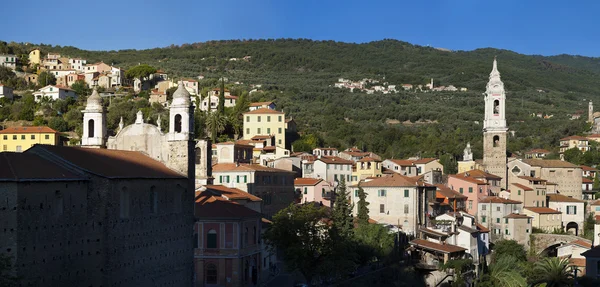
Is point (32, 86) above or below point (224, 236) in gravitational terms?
above

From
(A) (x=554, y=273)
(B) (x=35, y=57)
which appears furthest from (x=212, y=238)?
(B) (x=35, y=57)

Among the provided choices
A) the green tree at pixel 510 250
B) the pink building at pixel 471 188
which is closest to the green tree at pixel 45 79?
the pink building at pixel 471 188

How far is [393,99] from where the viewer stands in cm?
14888

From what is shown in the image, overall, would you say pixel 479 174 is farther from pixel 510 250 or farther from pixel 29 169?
pixel 29 169

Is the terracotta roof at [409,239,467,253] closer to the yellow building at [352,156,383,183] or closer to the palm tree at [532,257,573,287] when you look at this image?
the palm tree at [532,257,573,287]

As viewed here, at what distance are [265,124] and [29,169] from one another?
6915 cm

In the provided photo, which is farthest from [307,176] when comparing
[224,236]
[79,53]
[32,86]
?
[79,53]

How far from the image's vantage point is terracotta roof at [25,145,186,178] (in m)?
32.3

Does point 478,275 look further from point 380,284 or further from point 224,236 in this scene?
point 224,236

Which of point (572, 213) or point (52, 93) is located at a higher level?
point (52, 93)

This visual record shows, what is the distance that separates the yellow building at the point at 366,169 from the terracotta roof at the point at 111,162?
43.1 meters

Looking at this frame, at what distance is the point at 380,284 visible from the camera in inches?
2030

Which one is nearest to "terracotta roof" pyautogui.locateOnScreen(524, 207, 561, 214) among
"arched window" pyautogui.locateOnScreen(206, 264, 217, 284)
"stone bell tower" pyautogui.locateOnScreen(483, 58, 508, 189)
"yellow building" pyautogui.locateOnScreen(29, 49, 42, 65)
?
"stone bell tower" pyautogui.locateOnScreen(483, 58, 508, 189)

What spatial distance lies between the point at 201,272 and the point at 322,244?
254 inches
